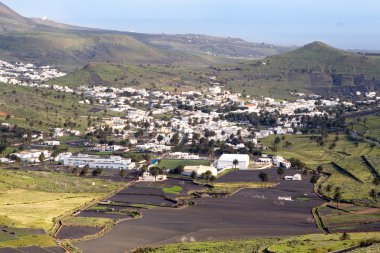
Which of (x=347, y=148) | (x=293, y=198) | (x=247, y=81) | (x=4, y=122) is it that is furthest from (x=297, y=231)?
(x=247, y=81)

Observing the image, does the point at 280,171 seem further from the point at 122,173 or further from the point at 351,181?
the point at 122,173

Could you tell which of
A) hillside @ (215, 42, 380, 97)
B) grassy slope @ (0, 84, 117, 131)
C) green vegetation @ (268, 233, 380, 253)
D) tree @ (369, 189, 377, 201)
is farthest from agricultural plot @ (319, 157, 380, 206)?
hillside @ (215, 42, 380, 97)

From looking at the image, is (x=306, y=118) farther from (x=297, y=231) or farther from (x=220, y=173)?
(x=297, y=231)

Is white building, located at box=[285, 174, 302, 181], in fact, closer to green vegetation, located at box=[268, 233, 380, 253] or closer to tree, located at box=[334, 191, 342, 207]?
tree, located at box=[334, 191, 342, 207]

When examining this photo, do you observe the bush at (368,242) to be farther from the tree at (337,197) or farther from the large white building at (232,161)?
the large white building at (232,161)

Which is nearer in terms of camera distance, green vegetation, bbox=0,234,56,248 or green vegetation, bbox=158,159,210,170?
green vegetation, bbox=0,234,56,248

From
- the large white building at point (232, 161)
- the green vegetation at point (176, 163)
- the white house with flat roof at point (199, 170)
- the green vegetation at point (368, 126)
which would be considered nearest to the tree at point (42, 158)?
the green vegetation at point (176, 163)
